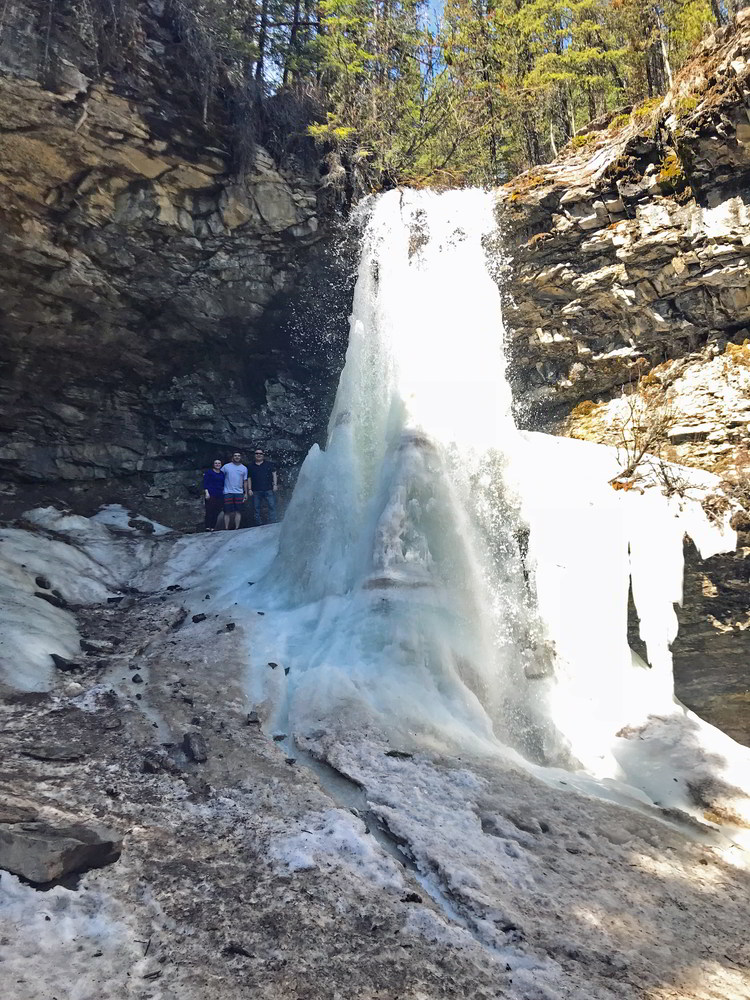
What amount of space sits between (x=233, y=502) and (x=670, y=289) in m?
8.36

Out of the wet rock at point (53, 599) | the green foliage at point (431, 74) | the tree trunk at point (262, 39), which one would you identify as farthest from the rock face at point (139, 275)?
the wet rock at point (53, 599)

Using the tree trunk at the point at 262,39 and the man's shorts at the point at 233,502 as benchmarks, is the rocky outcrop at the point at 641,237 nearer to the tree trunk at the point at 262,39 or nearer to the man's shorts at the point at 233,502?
the tree trunk at the point at 262,39

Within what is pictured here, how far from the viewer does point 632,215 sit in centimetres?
1045

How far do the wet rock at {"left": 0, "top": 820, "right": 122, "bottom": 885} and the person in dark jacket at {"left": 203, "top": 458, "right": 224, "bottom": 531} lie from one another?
884 centimetres

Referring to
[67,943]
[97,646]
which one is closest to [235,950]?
[67,943]

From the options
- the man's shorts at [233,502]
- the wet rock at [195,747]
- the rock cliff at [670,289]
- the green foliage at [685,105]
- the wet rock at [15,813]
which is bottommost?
the wet rock at [195,747]

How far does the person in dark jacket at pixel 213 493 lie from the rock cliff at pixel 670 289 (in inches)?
236

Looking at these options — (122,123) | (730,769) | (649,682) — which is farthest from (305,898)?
(122,123)

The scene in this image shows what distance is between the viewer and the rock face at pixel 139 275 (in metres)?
9.24

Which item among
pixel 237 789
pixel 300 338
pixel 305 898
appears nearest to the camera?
pixel 305 898

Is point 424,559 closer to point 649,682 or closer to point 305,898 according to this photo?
point 649,682

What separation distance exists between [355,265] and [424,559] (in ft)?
24.2

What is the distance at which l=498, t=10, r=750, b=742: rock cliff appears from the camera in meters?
9.27

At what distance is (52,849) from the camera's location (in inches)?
106
